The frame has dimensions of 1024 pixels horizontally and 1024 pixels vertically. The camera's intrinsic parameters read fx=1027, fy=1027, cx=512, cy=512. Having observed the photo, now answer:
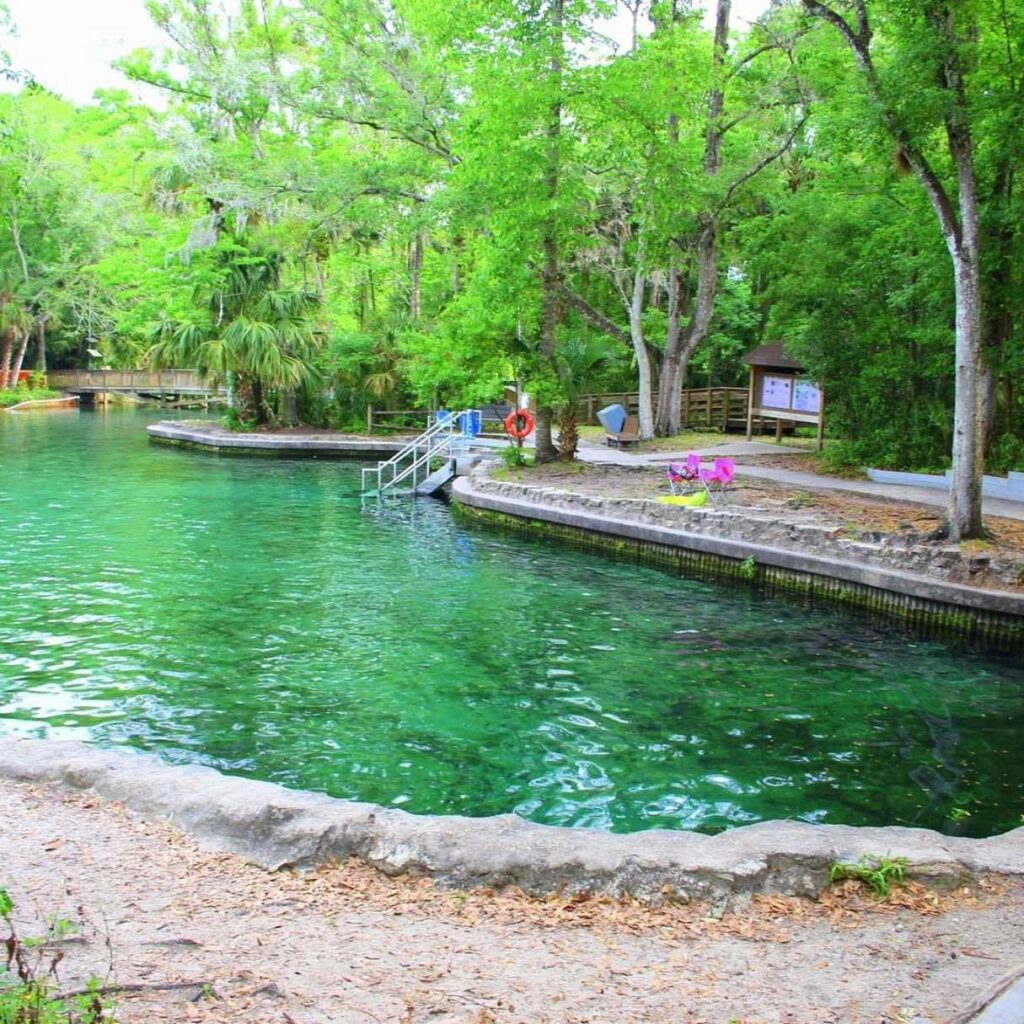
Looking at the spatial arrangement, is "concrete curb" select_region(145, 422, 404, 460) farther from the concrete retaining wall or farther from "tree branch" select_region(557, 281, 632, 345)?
the concrete retaining wall

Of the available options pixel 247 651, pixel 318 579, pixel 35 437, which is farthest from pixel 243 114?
pixel 247 651

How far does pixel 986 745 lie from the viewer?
853cm

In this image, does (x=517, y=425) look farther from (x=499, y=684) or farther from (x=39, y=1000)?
(x=39, y=1000)

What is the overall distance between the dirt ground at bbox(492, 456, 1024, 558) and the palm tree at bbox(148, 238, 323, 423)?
12528mm

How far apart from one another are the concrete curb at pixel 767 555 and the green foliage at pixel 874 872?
7520 mm

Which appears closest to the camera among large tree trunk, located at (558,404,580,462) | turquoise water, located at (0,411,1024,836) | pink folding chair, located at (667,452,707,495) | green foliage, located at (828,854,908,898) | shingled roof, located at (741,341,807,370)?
green foliage, located at (828,854,908,898)

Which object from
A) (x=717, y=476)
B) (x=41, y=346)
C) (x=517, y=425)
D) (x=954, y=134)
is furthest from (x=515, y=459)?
(x=41, y=346)

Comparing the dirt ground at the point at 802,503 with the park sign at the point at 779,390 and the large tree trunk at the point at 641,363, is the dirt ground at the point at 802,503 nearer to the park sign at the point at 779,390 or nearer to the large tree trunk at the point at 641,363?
the park sign at the point at 779,390

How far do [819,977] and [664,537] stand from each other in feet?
38.6

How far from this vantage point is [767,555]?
14227mm

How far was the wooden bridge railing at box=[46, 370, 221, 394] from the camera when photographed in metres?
53.6

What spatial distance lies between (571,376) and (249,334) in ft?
43.2

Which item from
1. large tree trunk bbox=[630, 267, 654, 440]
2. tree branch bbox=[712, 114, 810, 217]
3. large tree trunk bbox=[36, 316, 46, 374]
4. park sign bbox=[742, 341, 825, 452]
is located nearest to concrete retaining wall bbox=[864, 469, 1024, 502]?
park sign bbox=[742, 341, 825, 452]

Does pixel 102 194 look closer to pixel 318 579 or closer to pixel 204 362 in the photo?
pixel 204 362
